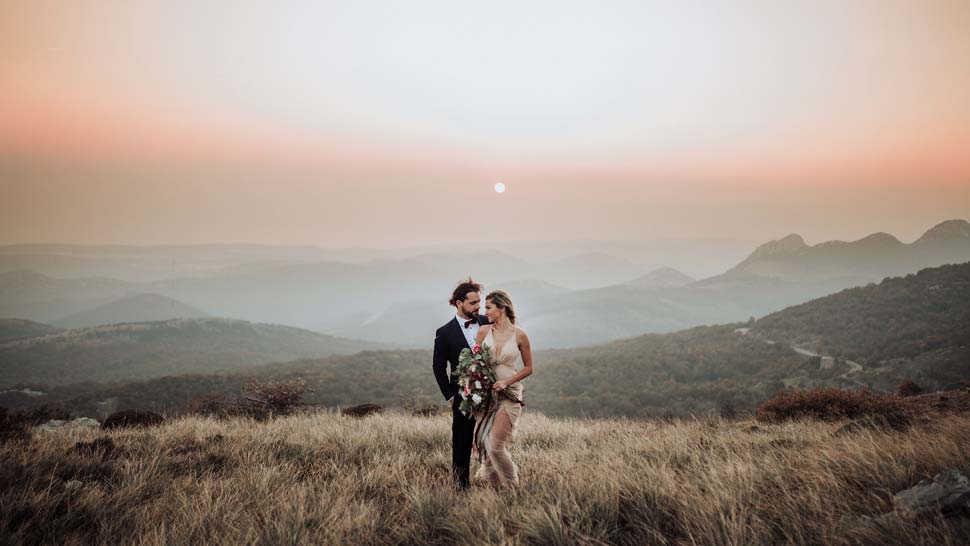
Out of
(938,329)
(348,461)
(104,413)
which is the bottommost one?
(104,413)

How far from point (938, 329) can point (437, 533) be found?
145ft

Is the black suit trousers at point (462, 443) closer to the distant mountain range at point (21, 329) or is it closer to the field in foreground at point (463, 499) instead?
the field in foreground at point (463, 499)

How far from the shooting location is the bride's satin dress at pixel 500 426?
15.6ft

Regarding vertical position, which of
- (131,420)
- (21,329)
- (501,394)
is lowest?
(21,329)

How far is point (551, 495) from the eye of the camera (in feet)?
13.1

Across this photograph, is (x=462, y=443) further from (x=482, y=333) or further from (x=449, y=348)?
(x=482, y=333)

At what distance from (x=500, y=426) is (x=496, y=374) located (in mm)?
553

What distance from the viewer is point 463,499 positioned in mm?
4195

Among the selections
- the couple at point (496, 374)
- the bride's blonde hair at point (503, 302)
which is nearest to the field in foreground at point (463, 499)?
the couple at point (496, 374)

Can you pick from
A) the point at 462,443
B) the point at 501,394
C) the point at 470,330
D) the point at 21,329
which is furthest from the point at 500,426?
the point at 21,329

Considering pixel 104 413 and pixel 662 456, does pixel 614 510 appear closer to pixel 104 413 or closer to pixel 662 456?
pixel 662 456

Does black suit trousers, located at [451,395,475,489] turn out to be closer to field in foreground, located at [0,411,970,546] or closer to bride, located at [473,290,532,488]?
bride, located at [473,290,532,488]

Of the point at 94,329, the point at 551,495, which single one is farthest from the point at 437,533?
the point at 94,329

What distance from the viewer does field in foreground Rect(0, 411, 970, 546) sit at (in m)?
3.20
